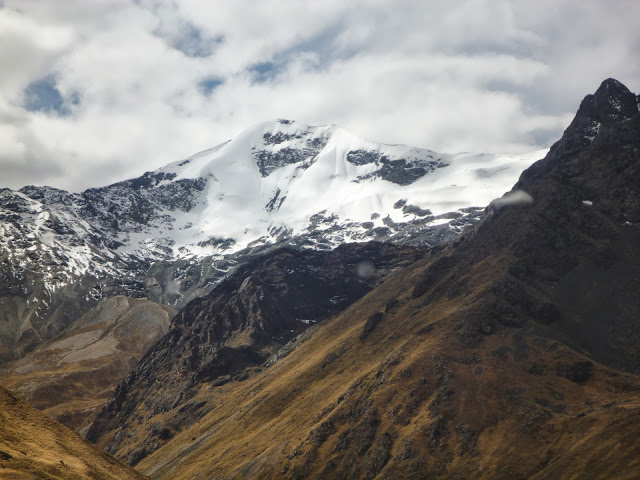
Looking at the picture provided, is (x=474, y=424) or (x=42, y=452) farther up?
(x=42, y=452)

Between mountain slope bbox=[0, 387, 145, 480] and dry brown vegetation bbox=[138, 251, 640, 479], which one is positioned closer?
mountain slope bbox=[0, 387, 145, 480]

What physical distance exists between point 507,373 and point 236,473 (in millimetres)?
84106

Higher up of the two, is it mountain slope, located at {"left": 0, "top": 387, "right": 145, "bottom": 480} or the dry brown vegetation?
mountain slope, located at {"left": 0, "top": 387, "right": 145, "bottom": 480}

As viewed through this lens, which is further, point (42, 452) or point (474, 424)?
point (474, 424)

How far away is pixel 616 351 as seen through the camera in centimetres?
18900

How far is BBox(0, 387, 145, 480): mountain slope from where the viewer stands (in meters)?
69.5

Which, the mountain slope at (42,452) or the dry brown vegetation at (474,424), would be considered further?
the dry brown vegetation at (474,424)

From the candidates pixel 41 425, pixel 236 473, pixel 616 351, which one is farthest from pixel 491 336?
pixel 41 425

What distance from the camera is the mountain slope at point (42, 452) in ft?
228

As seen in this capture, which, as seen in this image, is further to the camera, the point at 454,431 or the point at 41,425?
the point at 454,431

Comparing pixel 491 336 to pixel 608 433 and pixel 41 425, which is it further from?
pixel 41 425

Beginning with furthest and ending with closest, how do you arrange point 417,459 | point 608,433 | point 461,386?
point 461,386 < point 417,459 < point 608,433

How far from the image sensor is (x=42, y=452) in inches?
3103

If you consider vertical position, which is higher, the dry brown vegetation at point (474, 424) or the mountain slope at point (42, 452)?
the mountain slope at point (42, 452)
